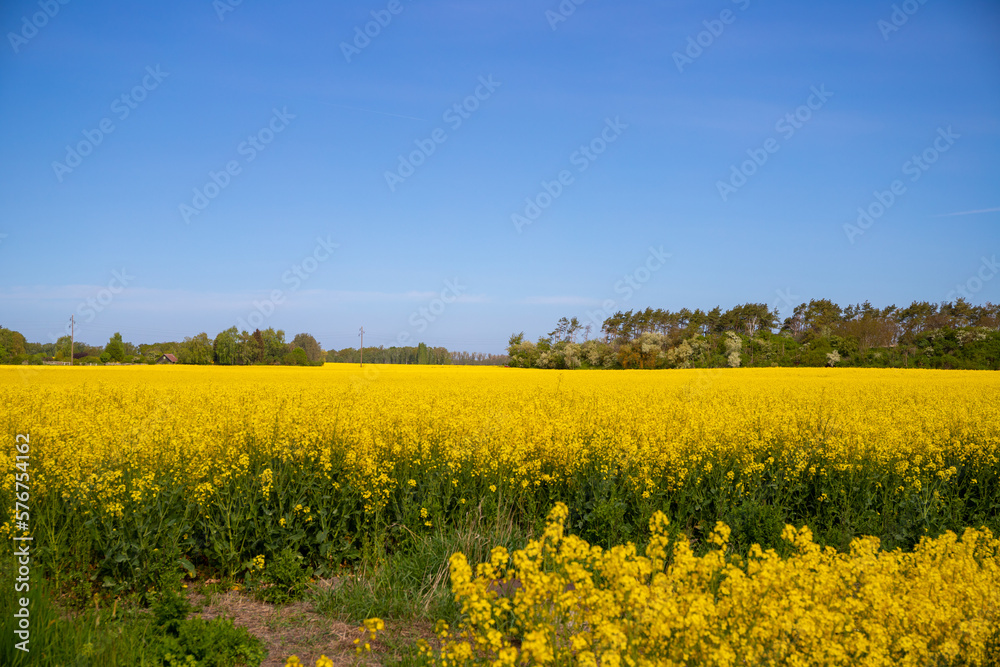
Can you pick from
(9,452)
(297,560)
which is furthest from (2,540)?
(9,452)

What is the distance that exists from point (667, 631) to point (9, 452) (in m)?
8.27

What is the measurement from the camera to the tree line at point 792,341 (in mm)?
43188

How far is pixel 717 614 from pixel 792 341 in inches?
2240

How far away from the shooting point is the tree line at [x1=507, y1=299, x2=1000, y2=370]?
43188 mm

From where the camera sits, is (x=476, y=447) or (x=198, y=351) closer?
(x=476, y=447)

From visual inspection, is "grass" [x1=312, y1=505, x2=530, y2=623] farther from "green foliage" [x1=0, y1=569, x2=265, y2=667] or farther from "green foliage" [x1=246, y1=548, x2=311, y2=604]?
"green foliage" [x1=0, y1=569, x2=265, y2=667]

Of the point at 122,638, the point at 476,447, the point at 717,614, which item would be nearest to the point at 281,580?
the point at 122,638

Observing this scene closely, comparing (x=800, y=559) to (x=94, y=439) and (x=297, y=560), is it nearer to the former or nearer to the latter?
(x=297, y=560)

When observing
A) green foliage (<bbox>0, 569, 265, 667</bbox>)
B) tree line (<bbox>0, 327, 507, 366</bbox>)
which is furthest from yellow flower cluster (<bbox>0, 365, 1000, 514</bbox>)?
tree line (<bbox>0, 327, 507, 366</bbox>)

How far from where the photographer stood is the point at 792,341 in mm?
52906

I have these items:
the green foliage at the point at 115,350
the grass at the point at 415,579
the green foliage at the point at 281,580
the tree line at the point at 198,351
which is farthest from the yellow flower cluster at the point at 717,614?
the green foliage at the point at 115,350

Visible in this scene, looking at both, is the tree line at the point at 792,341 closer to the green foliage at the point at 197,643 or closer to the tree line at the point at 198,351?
the tree line at the point at 198,351

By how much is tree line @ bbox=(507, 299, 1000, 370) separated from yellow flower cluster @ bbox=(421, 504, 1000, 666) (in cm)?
4259

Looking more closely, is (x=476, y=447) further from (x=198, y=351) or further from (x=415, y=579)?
(x=198, y=351)
